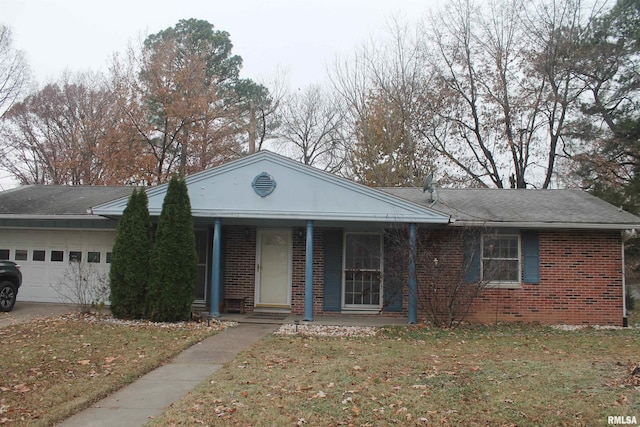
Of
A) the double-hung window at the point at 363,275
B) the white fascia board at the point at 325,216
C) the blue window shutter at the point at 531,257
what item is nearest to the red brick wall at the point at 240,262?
the white fascia board at the point at 325,216

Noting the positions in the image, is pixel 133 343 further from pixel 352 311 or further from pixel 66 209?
pixel 66 209

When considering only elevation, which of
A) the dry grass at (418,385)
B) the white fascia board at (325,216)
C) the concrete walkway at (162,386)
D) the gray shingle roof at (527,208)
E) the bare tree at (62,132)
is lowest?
the concrete walkway at (162,386)

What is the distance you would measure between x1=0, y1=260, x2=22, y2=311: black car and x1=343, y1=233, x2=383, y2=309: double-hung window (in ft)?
26.6

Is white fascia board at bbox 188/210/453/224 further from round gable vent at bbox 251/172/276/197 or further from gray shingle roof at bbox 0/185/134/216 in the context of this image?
gray shingle roof at bbox 0/185/134/216

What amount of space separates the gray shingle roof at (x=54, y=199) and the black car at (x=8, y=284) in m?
2.13

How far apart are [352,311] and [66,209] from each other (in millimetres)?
8435

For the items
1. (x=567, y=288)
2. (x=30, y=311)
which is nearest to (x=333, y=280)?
(x=567, y=288)

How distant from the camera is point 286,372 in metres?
7.23

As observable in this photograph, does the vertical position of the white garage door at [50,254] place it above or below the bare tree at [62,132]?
below

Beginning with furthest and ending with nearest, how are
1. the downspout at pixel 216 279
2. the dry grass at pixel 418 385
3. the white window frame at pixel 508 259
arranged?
the white window frame at pixel 508 259 → the downspout at pixel 216 279 → the dry grass at pixel 418 385

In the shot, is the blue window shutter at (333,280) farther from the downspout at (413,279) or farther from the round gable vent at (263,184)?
the round gable vent at (263,184)

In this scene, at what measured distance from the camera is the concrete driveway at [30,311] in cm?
1152

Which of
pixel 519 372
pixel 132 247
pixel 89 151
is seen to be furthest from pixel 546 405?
pixel 89 151

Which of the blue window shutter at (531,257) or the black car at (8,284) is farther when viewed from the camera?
the blue window shutter at (531,257)
